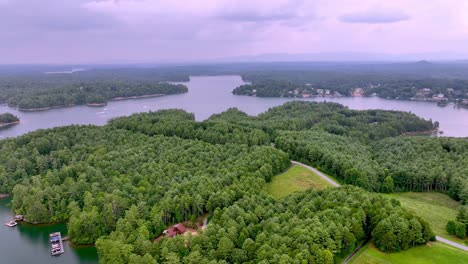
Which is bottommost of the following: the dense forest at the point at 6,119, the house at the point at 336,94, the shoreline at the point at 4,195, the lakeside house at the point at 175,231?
the shoreline at the point at 4,195

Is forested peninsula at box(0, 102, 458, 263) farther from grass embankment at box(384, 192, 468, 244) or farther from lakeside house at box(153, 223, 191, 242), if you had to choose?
grass embankment at box(384, 192, 468, 244)

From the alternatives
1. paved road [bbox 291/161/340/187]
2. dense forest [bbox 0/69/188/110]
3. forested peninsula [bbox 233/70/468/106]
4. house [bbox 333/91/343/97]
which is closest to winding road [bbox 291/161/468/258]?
paved road [bbox 291/161/340/187]

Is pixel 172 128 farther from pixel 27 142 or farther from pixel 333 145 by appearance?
pixel 333 145

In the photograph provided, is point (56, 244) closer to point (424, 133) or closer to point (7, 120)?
point (7, 120)

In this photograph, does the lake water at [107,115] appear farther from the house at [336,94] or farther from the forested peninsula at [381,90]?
the house at [336,94]

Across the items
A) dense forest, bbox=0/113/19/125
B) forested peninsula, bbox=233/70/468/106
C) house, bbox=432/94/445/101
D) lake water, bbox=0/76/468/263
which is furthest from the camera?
forested peninsula, bbox=233/70/468/106

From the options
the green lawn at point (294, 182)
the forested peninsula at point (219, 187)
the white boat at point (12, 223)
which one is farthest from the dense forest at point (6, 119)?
the green lawn at point (294, 182)
